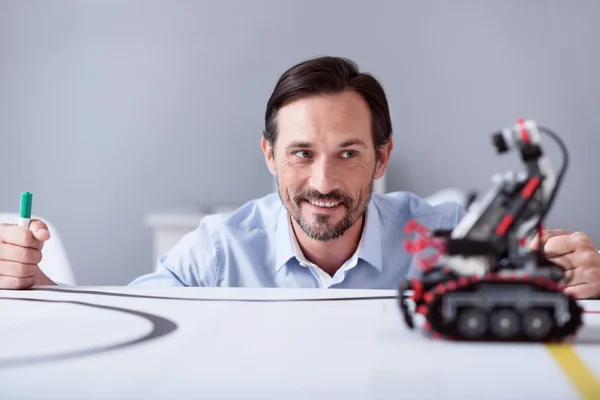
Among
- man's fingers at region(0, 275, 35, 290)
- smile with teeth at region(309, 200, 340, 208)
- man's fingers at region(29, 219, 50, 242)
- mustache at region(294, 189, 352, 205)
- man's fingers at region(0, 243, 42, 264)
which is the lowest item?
man's fingers at region(0, 275, 35, 290)

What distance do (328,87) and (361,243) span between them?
354 mm

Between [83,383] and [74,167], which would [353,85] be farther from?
[74,167]

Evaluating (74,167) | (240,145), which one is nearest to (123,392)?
(240,145)

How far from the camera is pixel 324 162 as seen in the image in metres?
1.43

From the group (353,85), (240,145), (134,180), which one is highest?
(353,85)

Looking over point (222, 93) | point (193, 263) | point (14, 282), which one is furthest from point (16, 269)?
point (222, 93)

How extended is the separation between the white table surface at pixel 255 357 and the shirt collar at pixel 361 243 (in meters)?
0.62

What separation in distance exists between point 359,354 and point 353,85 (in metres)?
1.00

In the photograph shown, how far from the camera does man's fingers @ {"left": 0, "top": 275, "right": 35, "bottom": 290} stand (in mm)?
1168

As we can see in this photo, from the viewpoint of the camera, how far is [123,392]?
53 centimetres

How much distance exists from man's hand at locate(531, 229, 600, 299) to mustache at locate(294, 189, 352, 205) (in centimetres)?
42

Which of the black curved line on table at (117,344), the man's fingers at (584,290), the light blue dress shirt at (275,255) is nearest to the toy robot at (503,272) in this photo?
the black curved line on table at (117,344)

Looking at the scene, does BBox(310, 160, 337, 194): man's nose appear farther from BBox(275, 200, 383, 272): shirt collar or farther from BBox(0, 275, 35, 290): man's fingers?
BBox(0, 275, 35, 290): man's fingers

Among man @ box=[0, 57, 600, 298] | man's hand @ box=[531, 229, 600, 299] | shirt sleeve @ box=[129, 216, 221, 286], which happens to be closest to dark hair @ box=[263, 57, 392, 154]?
man @ box=[0, 57, 600, 298]
